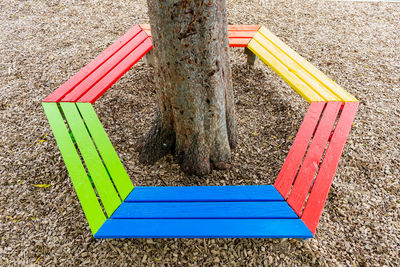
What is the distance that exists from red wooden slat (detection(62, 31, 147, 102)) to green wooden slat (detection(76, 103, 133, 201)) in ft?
0.49

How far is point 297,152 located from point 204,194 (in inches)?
29.8

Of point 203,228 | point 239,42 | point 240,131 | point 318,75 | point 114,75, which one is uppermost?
point 239,42

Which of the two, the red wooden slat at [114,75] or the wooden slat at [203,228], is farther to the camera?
the red wooden slat at [114,75]

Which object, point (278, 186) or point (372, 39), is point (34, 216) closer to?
point (278, 186)

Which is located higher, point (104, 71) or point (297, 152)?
point (104, 71)

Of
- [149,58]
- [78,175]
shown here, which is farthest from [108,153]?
[149,58]

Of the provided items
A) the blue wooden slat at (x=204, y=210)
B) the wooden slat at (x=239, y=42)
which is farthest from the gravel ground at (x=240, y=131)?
the wooden slat at (x=239, y=42)

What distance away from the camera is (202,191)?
1.91 m

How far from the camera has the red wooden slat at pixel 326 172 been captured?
69.1 inches

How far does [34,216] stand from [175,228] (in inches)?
48.3

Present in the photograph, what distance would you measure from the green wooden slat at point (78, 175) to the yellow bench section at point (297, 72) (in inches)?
72.6

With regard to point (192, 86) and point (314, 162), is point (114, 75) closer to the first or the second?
point (192, 86)

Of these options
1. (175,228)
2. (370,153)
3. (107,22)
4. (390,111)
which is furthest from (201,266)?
(107,22)

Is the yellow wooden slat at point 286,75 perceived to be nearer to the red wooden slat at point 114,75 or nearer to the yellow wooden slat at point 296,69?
the yellow wooden slat at point 296,69
